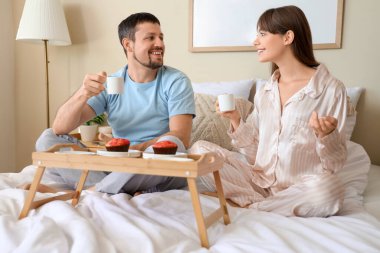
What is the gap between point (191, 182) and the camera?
3.83ft

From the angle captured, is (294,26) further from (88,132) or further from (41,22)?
(41,22)

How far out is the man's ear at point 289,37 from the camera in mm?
1645

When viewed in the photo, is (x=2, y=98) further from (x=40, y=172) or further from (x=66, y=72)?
(x=40, y=172)

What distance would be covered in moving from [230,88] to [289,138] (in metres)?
1.01

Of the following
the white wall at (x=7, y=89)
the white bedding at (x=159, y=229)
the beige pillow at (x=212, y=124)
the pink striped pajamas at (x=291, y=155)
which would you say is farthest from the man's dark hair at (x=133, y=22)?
the white wall at (x=7, y=89)

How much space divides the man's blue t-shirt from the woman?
0.29 m

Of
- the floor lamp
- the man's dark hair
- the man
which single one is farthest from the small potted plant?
the man's dark hair

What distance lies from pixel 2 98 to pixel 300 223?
2.94 m

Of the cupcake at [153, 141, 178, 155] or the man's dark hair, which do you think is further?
the man's dark hair

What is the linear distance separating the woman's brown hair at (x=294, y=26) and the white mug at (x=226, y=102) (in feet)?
1.32

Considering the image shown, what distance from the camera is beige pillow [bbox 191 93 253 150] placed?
232 cm

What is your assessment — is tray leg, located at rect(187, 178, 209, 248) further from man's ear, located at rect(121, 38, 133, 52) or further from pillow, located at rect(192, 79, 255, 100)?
pillow, located at rect(192, 79, 255, 100)

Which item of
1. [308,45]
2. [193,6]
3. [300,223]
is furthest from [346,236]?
[193,6]

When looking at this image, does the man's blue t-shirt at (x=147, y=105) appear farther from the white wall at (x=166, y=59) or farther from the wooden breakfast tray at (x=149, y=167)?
the white wall at (x=166, y=59)
